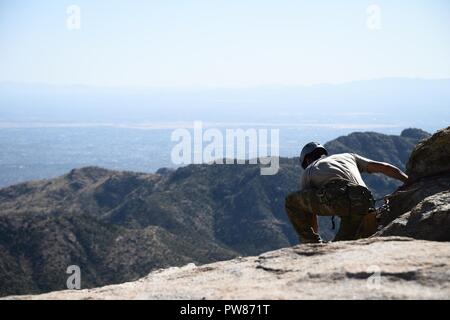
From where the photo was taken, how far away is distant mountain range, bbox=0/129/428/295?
319 feet

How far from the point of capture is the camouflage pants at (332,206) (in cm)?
1230

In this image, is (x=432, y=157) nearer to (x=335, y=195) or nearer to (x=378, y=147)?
(x=335, y=195)

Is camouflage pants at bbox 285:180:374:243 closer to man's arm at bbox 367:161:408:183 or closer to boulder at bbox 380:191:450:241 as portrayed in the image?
boulder at bbox 380:191:450:241

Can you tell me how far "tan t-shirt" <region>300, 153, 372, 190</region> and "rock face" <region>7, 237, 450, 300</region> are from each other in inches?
107

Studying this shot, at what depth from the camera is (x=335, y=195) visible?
12.2 meters

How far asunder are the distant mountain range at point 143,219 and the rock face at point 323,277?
8088cm

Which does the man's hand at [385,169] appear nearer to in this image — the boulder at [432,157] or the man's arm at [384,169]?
the man's arm at [384,169]

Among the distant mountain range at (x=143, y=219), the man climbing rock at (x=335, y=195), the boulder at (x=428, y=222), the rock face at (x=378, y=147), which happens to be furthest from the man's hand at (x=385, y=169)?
the rock face at (x=378, y=147)

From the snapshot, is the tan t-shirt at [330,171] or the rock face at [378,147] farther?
the rock face at [378,147]

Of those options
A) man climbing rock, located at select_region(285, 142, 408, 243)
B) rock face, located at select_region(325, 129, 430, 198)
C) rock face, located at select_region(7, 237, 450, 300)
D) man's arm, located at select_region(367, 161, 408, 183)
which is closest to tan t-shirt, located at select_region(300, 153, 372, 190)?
man climbing rock, located at select_region(285, 142, 408, 243)

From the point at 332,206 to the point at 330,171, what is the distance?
838mm

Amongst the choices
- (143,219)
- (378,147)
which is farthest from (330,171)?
(378,147)

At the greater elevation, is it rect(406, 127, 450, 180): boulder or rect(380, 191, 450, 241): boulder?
rect(406, 127, 450, 180): boulder
